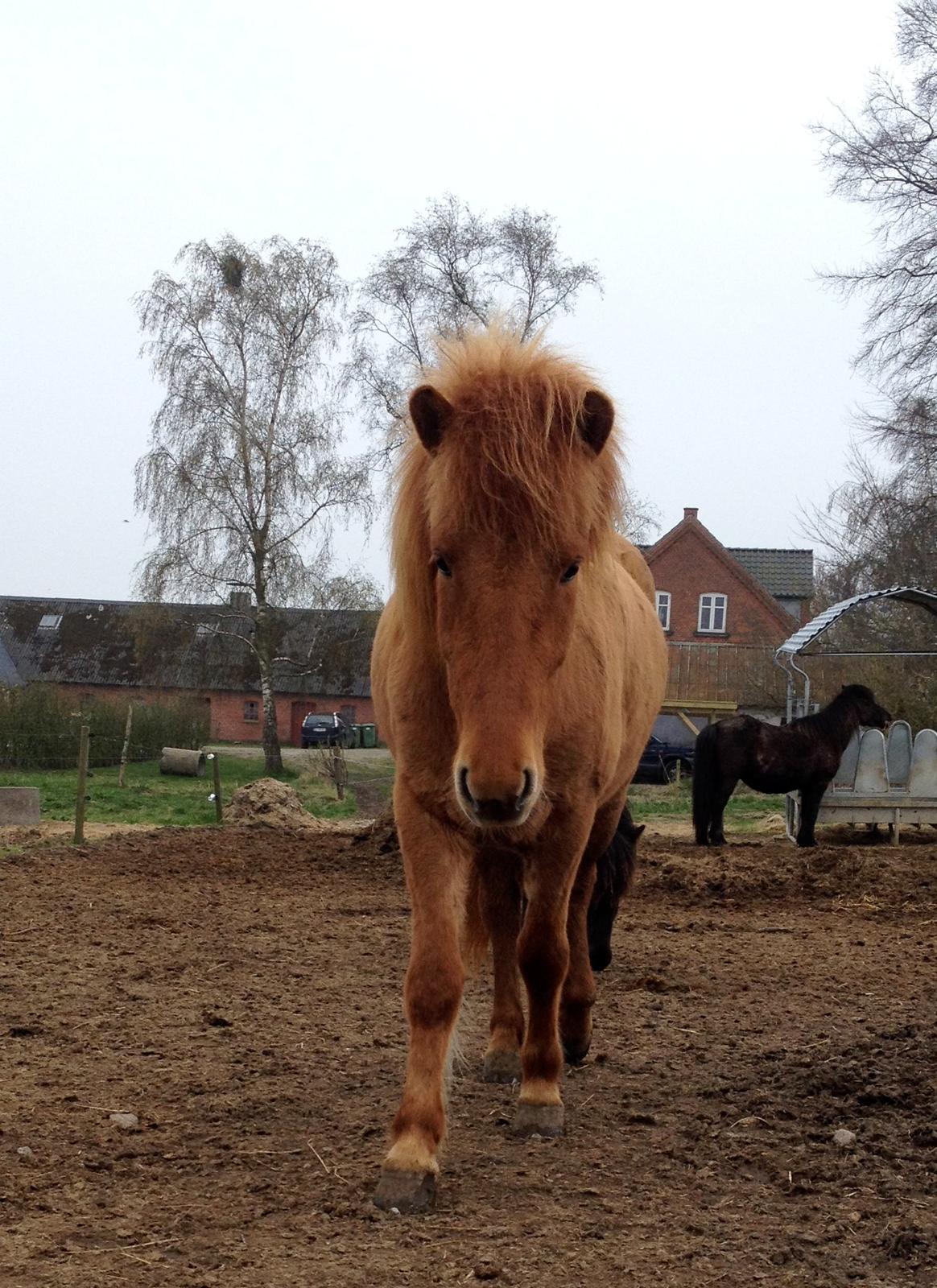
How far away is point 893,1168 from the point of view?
334cm

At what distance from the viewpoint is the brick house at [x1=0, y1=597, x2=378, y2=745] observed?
4138cm

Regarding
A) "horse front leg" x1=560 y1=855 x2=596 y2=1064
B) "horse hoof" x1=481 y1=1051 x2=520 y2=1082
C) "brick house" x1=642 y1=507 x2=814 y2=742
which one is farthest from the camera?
"brick house" x1=642 y1=507 x2=814 y2=742

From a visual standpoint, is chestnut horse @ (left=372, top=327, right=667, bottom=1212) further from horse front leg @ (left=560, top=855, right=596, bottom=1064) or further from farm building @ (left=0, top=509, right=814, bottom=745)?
farm building @ (left=0, top=509, right=814, bottom=745)

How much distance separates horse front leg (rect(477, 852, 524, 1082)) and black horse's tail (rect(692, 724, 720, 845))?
30.6 ft

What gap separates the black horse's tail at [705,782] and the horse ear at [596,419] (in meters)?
10.7

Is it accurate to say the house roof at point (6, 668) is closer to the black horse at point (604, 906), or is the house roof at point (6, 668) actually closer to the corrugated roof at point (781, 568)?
the corrugated roof at point (781, 568)


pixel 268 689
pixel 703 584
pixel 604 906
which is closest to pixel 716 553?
pixel 703 584

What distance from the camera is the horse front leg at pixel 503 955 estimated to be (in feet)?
14.9

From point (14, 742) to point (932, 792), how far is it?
18293mm

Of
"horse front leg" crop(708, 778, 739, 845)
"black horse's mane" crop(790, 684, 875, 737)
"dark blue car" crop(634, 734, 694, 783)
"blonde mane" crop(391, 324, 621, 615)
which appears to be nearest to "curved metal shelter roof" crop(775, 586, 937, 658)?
"black horse's mane" crop(790, 684, 875, 737)

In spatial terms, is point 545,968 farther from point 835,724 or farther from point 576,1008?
point 835,724

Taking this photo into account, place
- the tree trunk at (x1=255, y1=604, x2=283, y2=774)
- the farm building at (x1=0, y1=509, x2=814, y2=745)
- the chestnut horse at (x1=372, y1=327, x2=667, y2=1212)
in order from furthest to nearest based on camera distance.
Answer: the tree trunk at (x1=255, y1=604, x2=283, y2=774)
the farm building at (x1=0, y1=509, x2=814, y2=745)
the chestnut horse at (x1=372, y1=327, x2=667, y2=1212)

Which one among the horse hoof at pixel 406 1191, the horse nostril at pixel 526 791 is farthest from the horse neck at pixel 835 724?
the horse nostril at pixel 526 791

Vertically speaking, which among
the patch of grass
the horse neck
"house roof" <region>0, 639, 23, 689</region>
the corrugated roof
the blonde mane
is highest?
the corrugated roof
